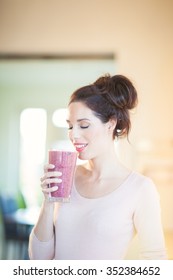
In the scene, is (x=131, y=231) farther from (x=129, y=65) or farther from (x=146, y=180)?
(x=129, y=65)

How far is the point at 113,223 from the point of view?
0.74 m

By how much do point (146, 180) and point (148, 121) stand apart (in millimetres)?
238

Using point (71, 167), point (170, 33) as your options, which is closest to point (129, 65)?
point (170, 33)

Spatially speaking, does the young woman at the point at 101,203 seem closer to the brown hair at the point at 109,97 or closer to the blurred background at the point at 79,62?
the brown hair at the point at 109,97

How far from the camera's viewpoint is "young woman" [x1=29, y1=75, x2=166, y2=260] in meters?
0.73

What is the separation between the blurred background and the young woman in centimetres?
15

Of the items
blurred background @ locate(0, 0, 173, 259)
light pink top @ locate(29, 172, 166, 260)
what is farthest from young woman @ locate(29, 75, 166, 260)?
blurred background @ locate(0, 0, 173, 259)

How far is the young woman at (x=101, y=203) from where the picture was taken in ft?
2.39

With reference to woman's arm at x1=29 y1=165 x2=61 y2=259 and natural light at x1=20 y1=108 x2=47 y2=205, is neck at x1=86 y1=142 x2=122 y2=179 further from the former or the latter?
natural light at x1=20 y1=108 x2=47 y2=205

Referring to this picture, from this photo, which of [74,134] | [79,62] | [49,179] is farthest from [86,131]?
[79,62]

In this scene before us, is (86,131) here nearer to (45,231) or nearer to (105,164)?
(105,164)

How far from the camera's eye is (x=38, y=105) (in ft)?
3.37

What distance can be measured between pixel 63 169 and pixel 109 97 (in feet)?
0.51

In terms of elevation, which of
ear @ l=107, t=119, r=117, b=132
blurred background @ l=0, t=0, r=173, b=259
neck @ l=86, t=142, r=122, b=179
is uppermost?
blurred background @ l=0, t=0, r=173, b=259
